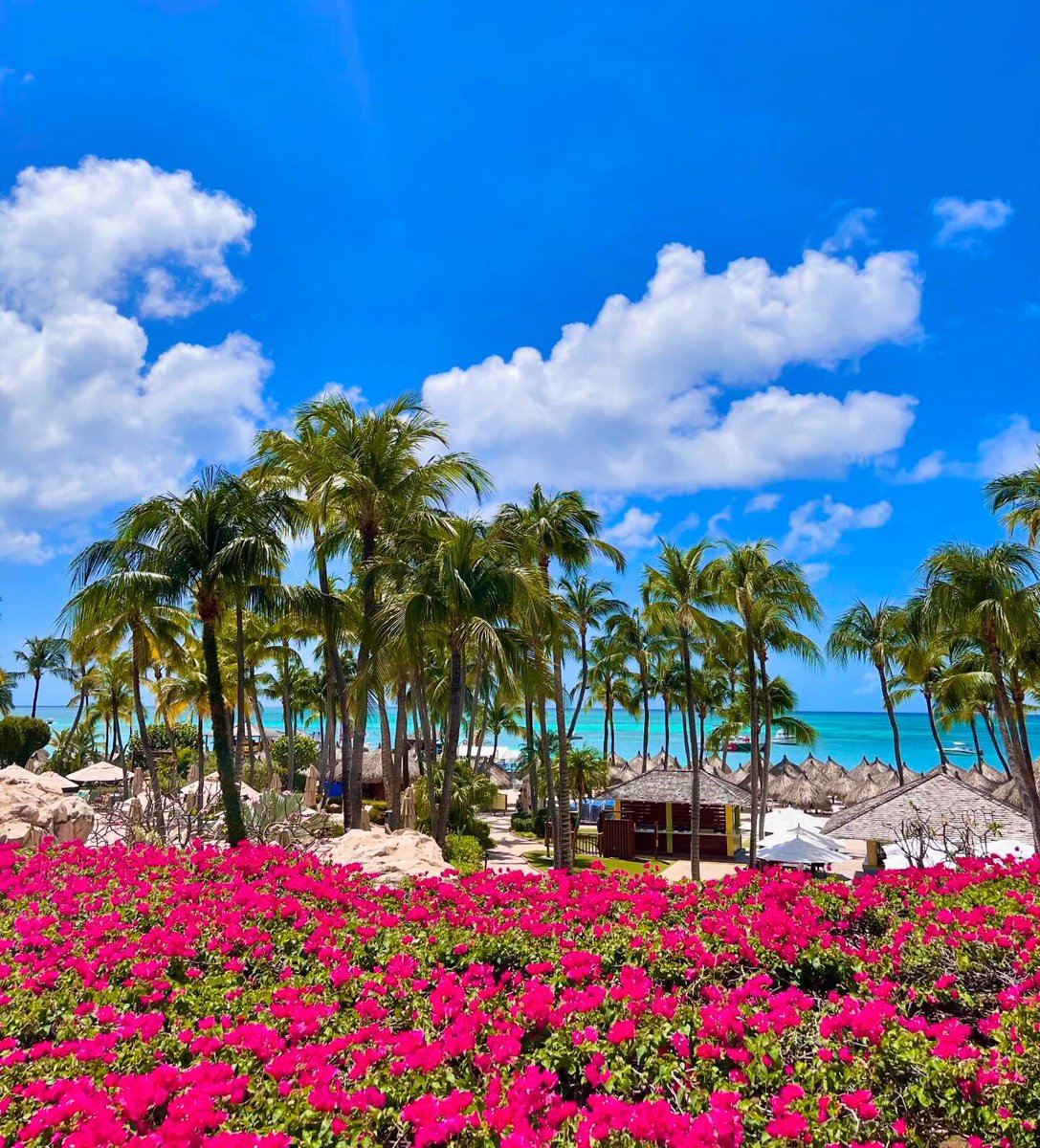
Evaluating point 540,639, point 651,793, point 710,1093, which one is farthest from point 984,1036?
point 651,793

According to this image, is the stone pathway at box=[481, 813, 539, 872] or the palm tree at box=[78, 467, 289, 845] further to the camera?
the stone pathway at box=[481, 813, 539, 872]

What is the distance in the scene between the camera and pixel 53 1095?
3.36 meters

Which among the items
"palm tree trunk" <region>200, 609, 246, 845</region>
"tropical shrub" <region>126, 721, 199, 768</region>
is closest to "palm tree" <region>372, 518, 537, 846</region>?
"palm tree trunk" <region>200, 609, 246, 845</region>

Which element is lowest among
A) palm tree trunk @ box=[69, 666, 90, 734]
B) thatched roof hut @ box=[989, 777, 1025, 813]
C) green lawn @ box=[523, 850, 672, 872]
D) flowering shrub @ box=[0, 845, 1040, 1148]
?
green lawn @ box=[523, 850, 672, 872]

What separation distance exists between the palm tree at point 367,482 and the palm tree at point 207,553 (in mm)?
1933

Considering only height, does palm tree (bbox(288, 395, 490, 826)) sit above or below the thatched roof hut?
above

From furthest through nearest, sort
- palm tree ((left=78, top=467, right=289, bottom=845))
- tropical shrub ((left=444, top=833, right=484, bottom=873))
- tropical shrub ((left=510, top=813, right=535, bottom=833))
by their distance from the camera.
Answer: tropical shrub ((left=510, top=813, right=535, bottom=833)), tropical shrub ((left=444, top=833, right=484, bottom=873)), palm tree ((left=78, top=467, right=289, bottom=845))

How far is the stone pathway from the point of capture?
22.3 metres

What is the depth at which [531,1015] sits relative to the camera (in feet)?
12.7

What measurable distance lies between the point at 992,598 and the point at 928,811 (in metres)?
6.67

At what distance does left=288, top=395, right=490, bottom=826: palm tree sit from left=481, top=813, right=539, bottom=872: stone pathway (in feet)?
23.8

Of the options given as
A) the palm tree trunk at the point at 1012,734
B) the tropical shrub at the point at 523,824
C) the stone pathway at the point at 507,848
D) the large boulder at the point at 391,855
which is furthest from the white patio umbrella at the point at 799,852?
the tropical shrub at the point at 523,824

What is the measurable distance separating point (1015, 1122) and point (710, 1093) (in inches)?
47.2

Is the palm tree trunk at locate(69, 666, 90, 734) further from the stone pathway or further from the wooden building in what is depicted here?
the wooden building
